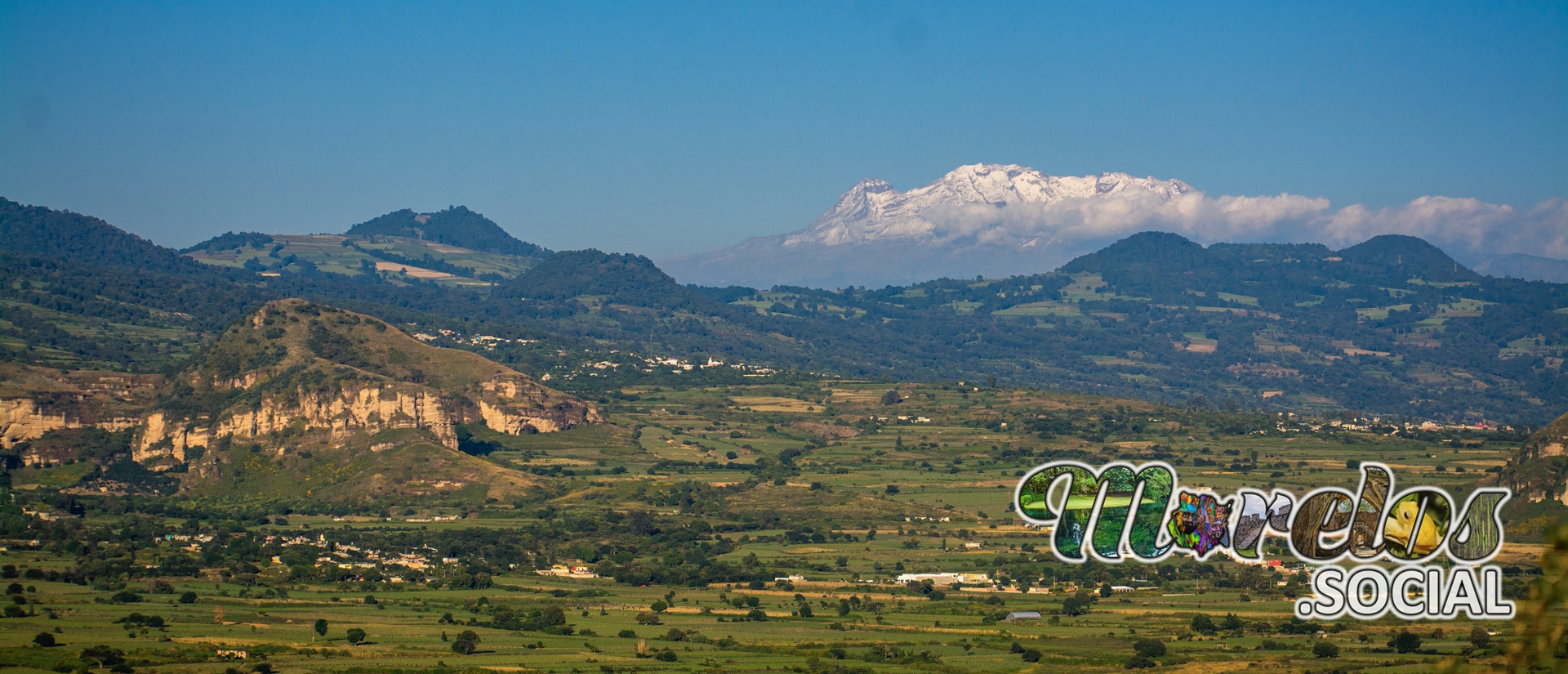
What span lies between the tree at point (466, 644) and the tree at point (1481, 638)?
48176 millimetres

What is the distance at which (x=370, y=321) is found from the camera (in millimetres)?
167000

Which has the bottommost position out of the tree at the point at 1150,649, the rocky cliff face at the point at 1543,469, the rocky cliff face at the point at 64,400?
the tree at the point at 1150,649

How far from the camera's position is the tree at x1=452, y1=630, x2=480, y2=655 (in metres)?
72.3

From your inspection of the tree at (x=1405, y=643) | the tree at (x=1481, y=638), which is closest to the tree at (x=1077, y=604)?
the tree at (x=1405, y=643)

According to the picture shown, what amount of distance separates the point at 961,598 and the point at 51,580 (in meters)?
54.7

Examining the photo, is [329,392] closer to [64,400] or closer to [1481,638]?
[64,400]

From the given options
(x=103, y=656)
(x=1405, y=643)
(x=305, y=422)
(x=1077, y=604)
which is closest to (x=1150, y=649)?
(x=1405, y=643)

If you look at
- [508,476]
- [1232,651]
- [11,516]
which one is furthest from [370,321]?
[1232,651]

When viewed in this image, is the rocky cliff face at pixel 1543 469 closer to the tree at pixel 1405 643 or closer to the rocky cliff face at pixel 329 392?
the tree at pixel 1405 643

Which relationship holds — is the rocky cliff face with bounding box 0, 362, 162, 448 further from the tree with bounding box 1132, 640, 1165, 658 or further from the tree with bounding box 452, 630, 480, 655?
the tree with bounding box 1132, 640, 1165, 658

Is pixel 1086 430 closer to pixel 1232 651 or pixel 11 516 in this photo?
pixel 1232 651

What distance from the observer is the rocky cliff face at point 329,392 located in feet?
454

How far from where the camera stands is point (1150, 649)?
69.6m

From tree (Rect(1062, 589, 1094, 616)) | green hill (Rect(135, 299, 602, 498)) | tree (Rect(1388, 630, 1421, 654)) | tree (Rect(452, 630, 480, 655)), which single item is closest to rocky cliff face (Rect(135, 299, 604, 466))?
green hill (Rect(135, 299, 602, 498))
